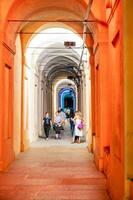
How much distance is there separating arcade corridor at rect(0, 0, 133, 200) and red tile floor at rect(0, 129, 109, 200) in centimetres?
2

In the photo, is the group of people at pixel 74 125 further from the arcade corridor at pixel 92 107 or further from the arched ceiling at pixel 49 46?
the arched ceiling at pixel 49 46

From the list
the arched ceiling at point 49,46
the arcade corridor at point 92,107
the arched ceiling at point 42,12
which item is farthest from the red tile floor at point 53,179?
the arched ceiling at point 49,46

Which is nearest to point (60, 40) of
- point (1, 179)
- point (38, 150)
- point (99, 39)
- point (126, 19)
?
point (38, 150)

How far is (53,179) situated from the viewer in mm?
10703

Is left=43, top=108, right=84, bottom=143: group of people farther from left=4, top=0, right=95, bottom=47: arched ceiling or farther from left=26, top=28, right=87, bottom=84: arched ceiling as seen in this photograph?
left=4, top=0, right=95, bottom=47: arched ceiling

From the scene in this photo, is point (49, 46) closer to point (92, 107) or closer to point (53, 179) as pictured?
point (92, 107)

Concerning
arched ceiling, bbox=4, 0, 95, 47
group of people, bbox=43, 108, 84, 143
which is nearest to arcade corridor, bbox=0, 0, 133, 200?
arched ceiling, bbox=4, 0, 95, 47

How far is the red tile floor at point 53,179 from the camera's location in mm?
8773

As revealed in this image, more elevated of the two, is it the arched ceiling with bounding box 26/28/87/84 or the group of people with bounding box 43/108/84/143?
the arched ceiling with bounding box 26/28/87/84

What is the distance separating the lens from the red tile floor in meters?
8.77

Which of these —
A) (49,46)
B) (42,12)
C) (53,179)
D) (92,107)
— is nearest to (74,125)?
(49,46)

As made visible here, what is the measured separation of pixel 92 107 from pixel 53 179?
20.4 feet

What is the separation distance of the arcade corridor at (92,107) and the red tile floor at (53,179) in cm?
2

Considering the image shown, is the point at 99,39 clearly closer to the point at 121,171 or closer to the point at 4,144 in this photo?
the point at 4,144
